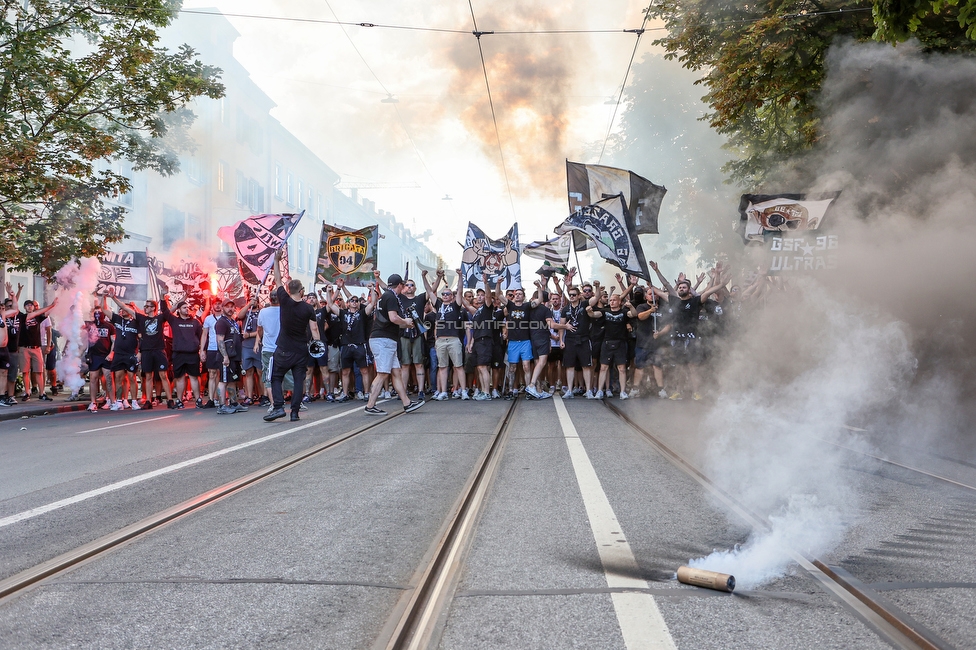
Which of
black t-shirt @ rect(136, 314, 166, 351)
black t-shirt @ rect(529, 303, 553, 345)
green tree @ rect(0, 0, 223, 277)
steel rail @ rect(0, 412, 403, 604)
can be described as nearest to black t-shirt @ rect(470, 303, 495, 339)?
black t-shirt @ rect(529, 303, 553, 345)

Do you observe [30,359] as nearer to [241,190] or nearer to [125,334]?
[125,334]

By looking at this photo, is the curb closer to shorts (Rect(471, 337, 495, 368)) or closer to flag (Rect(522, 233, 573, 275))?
shorts (Rect(471, 337, 495, 368))

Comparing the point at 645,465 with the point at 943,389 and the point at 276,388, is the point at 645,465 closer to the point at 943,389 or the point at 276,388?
the point at 943,389

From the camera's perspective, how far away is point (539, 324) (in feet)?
44.2

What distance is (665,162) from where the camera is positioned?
123 ft

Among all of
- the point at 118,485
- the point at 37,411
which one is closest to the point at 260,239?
the point at 37,411

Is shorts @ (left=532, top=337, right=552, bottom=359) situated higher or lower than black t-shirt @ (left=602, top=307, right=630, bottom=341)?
lower

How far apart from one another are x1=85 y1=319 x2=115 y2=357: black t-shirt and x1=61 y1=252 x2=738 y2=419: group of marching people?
0.7 inches

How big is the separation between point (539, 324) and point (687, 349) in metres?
2.66

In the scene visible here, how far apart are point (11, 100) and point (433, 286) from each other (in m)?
7.80

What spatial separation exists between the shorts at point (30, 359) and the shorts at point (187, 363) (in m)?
3.66

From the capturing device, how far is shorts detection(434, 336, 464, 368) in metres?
13.4

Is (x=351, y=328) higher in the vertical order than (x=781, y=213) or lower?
lower

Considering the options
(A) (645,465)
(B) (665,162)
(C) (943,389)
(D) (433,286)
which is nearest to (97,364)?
(D) (433,286)
